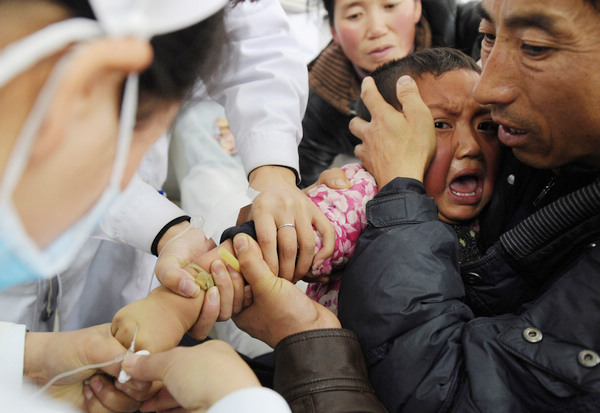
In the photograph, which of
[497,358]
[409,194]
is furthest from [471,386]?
[409,194]

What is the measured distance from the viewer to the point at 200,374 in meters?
0.65

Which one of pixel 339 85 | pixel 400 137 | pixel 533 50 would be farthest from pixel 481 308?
pixel 339 85

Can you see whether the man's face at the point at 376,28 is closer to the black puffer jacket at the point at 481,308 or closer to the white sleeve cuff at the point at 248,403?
the black puffer jacket at the point at 481,308

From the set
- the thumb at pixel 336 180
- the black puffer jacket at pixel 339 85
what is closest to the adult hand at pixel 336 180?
the thumb at pixel 336 180

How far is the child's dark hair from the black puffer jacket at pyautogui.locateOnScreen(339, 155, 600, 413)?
0.35 metres

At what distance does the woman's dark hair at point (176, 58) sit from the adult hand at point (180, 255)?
0.42 meters

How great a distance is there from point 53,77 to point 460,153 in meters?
1.03

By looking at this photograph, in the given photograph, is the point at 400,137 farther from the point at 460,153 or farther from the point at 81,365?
the point at 81,365

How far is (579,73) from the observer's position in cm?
90

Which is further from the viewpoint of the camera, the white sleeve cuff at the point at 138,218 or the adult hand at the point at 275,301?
the white sleeve cuff at the point at 138,218

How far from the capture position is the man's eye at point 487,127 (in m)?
1.34

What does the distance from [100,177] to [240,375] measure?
11.6 inches

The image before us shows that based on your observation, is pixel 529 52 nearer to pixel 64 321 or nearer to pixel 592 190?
pixel 592 190

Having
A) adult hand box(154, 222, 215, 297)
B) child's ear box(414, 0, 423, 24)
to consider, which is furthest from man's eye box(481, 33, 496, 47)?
child's ear box(414, 0, 423, 24)
